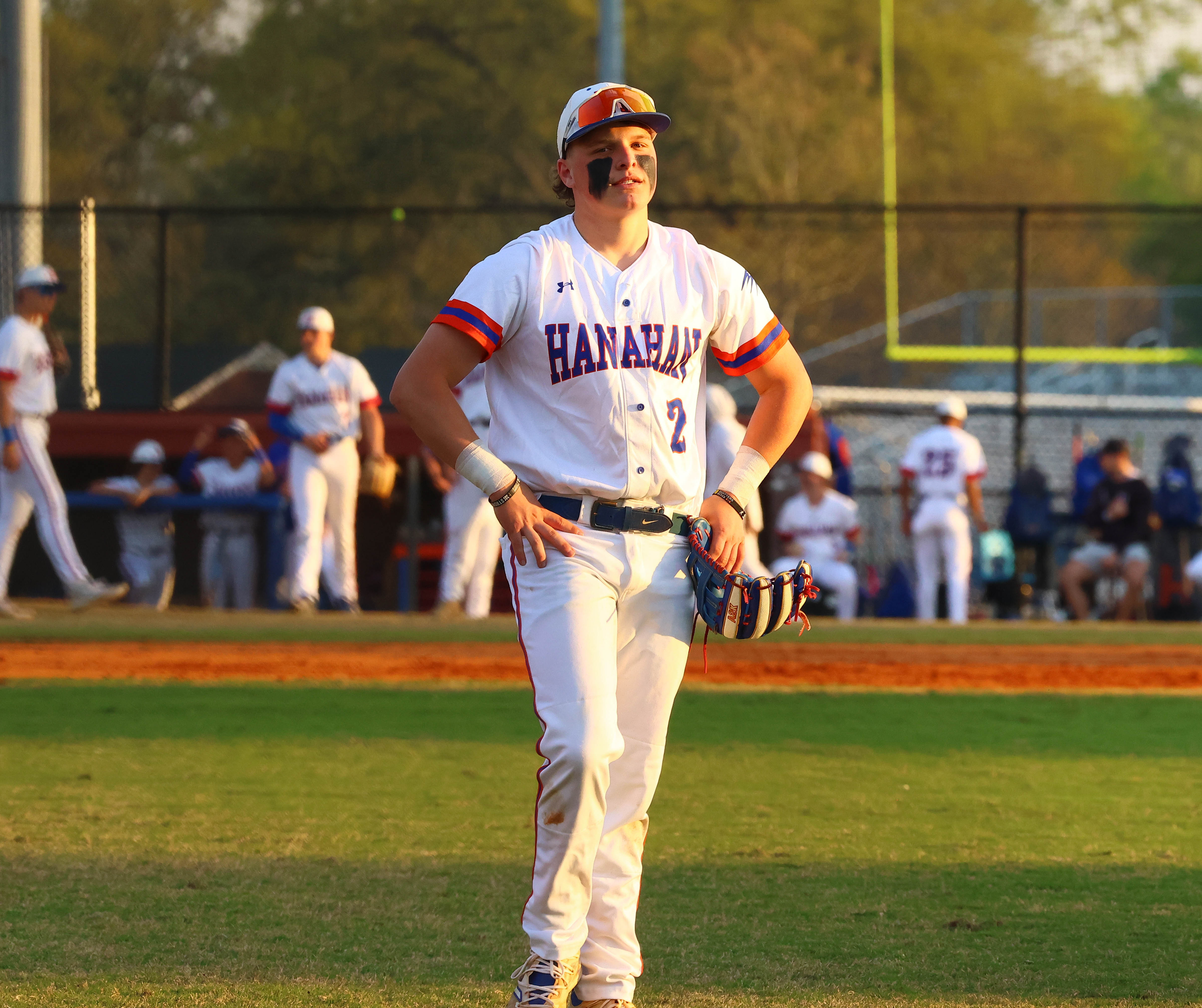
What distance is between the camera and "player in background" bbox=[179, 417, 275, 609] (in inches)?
546

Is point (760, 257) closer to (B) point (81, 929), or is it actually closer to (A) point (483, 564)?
(A) point (483, 564)

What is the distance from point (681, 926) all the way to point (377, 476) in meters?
8.16

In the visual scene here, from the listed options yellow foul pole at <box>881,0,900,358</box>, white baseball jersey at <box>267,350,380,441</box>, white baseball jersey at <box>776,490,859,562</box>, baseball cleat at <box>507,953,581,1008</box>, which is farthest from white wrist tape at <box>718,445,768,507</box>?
yellow foul pole at <box>881,0,900,358</box>

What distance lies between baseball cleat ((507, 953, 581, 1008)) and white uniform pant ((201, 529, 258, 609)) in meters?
11.1

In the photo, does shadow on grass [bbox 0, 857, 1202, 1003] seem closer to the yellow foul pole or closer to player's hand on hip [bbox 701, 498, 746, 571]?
player's hand on hip [bbox 701, 498, 746, 571]

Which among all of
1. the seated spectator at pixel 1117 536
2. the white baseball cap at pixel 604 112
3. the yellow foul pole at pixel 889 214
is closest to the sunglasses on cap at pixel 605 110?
the white baseball cap at pixel 604 112

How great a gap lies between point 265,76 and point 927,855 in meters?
38.2

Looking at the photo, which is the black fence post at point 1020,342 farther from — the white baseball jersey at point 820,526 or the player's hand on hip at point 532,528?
the player's hand on hip at point 532,528

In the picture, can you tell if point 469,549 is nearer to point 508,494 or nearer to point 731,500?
point 731,500

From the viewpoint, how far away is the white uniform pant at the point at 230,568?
1398cm

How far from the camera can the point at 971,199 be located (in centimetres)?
4825

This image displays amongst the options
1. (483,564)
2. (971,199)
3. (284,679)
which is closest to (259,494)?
(483,564)

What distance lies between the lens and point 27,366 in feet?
37.2

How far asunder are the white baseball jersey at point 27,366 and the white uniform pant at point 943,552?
22.4 feet
